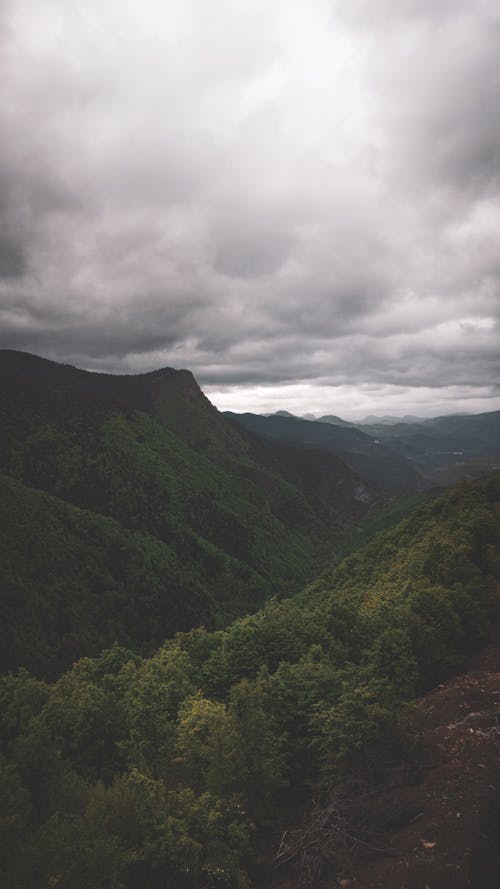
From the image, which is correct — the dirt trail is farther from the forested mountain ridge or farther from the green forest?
the green forest

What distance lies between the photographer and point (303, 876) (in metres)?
17.2

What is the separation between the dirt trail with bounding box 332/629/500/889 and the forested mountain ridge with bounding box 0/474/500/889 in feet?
4.63

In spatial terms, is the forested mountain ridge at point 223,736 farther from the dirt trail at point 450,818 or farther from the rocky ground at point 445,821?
the dirt trail at point 450,818

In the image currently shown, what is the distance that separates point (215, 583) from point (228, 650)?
16161 centimetres

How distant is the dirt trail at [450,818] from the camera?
14586mm

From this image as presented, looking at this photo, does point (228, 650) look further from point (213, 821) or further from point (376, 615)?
point (213, 821)

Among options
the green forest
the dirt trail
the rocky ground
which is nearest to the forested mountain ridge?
the green forest

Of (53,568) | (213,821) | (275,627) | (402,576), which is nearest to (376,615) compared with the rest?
(275,627)

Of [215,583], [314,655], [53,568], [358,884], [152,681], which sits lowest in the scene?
[215,583]

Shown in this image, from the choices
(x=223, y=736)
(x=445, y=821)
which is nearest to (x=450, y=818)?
(x=445, y=821)

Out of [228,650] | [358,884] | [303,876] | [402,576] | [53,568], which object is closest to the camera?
[358,884]

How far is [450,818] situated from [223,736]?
1160 cm

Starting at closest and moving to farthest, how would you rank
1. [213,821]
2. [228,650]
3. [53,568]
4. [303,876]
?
[303,876]
[213,821]
[228,650]
[53,568]

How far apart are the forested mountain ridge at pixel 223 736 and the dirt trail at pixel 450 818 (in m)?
1.41
